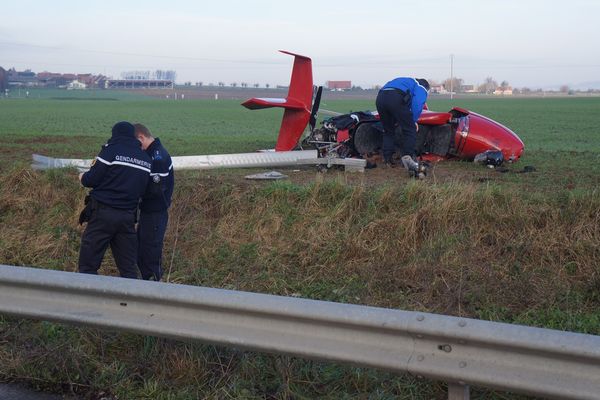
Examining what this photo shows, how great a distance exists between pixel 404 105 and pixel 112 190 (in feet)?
19.9

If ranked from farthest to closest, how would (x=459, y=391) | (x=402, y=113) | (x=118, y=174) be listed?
(x=402, y=113) → (x=118, y=174) → (x=459, y=391)

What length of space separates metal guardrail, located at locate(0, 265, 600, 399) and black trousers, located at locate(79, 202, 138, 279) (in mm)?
1612

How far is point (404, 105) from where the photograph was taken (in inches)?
444

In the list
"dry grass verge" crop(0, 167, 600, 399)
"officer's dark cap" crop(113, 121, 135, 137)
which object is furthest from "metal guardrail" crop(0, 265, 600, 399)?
"officer's dark cap" crop(113, 121, 135, 137)

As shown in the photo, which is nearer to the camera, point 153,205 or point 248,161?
point 153,205

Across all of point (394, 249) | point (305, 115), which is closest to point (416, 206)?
point (394, 249)

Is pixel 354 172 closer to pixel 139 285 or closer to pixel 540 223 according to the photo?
pixel 540 223

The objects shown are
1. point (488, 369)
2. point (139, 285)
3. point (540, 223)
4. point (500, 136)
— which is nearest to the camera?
point (488, 369)

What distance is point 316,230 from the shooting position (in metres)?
8.23

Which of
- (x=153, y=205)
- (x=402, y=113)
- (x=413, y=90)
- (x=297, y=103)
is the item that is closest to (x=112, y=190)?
(x=153, y=205)

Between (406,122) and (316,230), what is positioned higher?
(406,122)

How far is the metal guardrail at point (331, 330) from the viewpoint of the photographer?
3.46 m

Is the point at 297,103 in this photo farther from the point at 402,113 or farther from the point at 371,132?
the point at 402,113

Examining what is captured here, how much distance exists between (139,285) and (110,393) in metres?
0.76
